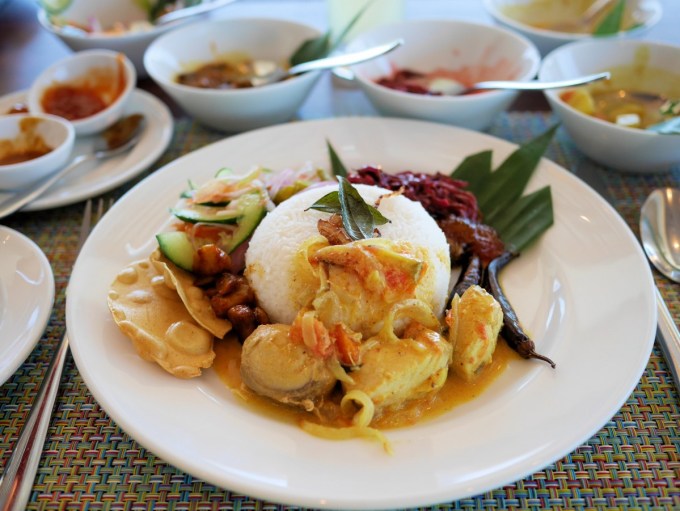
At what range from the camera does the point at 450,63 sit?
A: 146 inches

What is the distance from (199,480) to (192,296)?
73 cm

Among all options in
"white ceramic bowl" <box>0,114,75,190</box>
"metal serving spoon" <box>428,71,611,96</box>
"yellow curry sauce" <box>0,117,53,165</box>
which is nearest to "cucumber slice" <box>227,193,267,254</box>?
"white ceramic bowl" <box>0,114,75,190</box>

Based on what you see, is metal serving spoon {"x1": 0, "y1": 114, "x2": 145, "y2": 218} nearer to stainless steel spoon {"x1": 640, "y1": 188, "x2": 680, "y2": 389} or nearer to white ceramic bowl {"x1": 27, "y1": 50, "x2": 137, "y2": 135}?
white ceramic bowl {"x1": 27, "y1": 50, "x2": 137, "y2": 135}

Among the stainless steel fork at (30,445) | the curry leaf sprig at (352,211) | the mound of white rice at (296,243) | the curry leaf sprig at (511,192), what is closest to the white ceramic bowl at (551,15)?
the curry leaf sprig at (511,192)

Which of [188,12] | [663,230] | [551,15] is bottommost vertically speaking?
[663,230]

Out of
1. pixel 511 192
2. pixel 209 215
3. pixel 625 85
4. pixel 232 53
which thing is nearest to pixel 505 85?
pixel 511 192

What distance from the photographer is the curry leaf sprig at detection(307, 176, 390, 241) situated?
2117 millimetres

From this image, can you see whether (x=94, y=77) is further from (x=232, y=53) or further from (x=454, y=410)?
(x=454, y=410)

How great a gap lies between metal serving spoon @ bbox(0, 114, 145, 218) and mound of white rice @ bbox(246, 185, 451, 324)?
1.24 metres

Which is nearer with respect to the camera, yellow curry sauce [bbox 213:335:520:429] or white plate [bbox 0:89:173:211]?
yellow curry sauce [bbox 213:335:520:429]

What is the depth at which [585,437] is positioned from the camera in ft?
5.31

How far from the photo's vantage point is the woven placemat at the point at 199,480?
1.72m

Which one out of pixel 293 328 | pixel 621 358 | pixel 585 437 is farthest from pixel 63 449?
pixel 621 358

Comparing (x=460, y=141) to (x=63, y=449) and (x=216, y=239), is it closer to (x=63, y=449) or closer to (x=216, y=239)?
(x=216, y=239)
